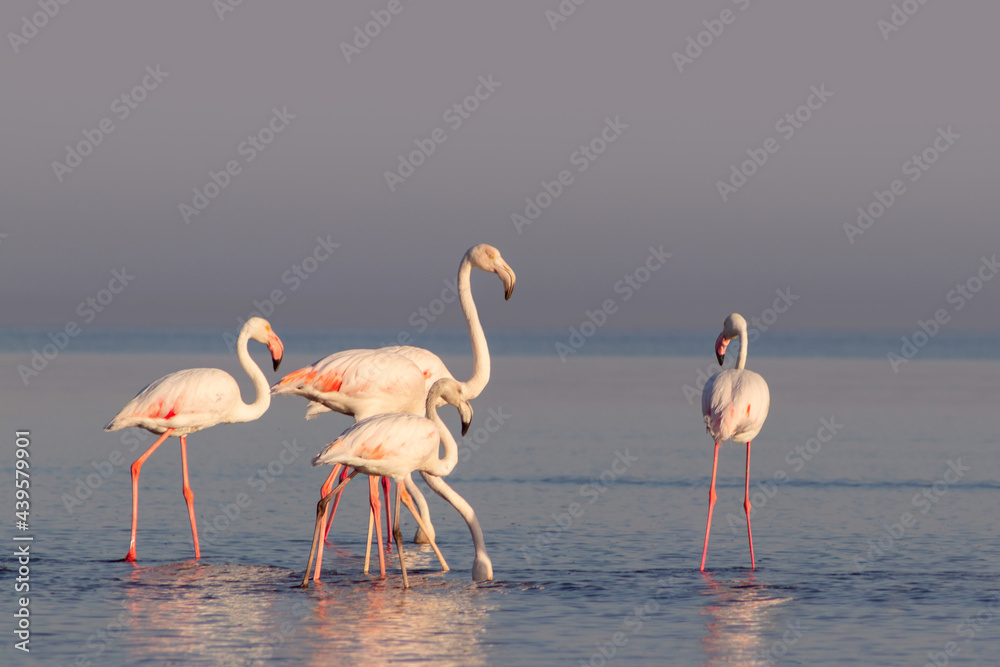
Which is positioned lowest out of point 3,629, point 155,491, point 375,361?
point 3,629

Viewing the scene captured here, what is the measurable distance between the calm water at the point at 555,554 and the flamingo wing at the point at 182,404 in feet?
3.09

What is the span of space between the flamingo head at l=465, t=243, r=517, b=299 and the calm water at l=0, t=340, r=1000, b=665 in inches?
78.4

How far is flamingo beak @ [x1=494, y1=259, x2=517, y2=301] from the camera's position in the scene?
9727mm

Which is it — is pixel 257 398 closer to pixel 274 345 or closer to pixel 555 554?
pixel 274 345

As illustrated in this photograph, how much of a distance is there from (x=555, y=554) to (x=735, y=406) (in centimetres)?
168

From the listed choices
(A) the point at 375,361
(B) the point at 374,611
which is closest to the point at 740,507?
(A) the point at 375,361

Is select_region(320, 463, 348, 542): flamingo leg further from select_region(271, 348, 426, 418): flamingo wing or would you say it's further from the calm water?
select_region(271, 348, 426, 418): flamingo wing

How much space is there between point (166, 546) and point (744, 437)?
14.4ft

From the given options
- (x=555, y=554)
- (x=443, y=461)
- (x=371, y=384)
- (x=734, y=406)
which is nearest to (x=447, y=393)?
(x=443, y=461)

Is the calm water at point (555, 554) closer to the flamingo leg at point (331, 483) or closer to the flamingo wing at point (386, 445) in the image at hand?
the flamingo leg at point (331, 483)

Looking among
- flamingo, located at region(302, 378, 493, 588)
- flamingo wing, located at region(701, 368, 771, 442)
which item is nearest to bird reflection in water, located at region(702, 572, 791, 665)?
flamingo wing, located at region(701, 368, 771, 442)

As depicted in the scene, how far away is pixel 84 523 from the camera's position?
10.2m

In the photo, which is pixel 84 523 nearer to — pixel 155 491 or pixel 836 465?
pixel 155 491

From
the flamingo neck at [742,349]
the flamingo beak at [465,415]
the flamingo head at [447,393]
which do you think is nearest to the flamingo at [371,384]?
the flamingo head at [447,393]
